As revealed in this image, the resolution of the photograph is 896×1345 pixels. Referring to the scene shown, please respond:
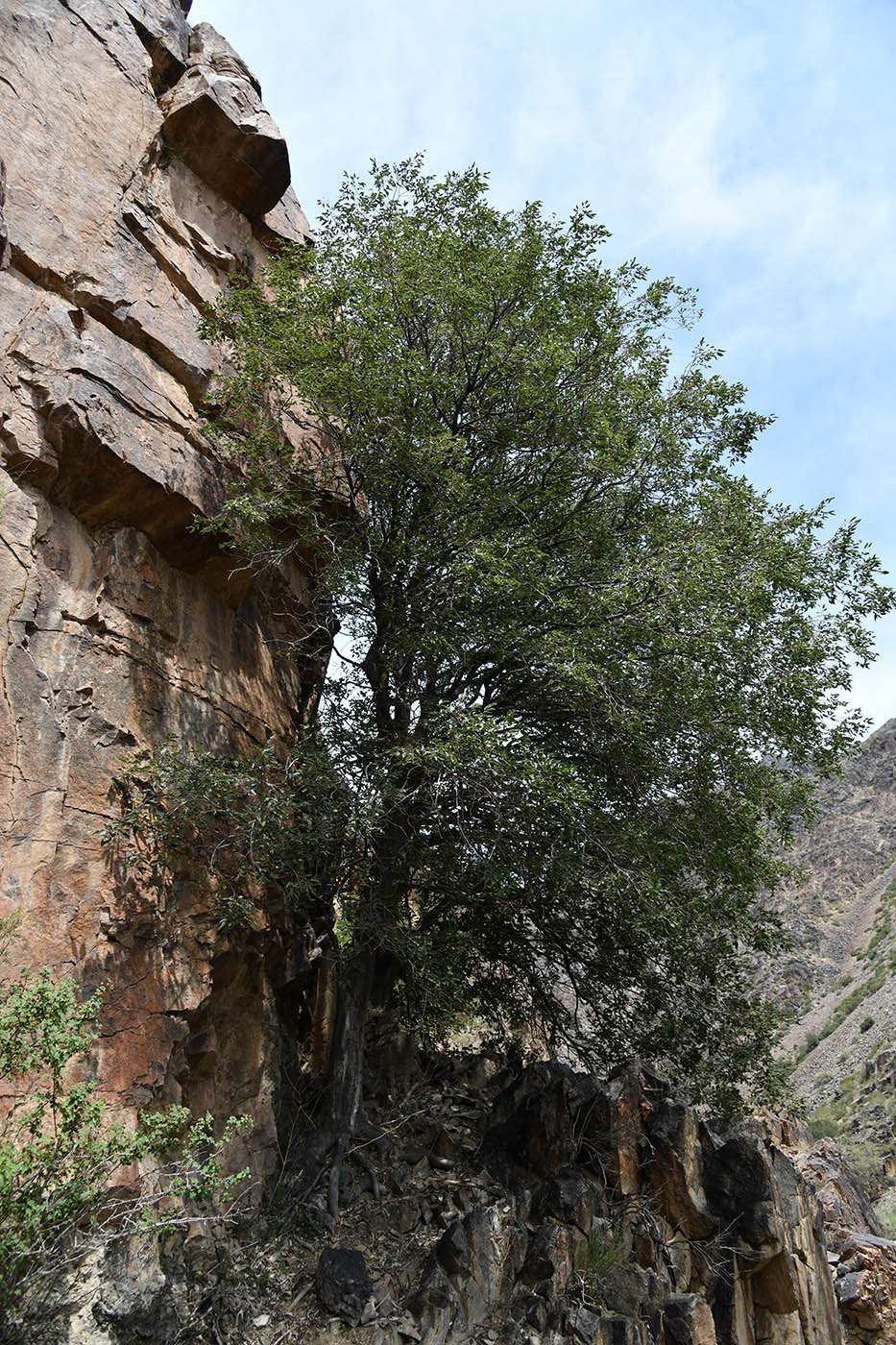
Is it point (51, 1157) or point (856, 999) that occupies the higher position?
point (856, 999)

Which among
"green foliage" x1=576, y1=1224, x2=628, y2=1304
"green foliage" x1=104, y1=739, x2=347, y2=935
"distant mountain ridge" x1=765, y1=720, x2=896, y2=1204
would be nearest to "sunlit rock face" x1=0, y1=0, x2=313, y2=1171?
"green foliage" x1=104, y1=739, x2=347, y2=935

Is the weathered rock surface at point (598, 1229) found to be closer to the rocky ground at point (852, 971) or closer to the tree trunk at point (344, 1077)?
the tree trunk at point (344, 1077)

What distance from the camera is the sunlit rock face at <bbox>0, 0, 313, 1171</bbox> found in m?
8.37

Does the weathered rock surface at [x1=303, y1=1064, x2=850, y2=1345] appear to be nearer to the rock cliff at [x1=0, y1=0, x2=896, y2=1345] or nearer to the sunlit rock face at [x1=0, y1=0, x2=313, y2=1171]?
the rock cliff at [x1=0, y1=0, x2=896, y2=1345]

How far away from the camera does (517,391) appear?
441 inches

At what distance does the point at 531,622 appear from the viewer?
10.5m

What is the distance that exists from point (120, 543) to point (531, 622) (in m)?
4.41

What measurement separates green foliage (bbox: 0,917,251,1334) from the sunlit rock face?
41.9 inches

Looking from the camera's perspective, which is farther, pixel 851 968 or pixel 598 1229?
pixel 851 968

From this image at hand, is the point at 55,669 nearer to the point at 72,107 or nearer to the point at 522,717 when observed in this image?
the point at 522,717

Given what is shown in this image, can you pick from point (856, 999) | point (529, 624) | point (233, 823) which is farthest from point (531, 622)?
point (856, 999)

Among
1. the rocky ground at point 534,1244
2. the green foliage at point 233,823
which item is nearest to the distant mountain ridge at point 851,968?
the rocky ground at point 534,1244

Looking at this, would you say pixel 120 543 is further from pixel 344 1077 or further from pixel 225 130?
pixel 225 130

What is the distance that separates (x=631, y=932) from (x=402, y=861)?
2977mm
